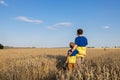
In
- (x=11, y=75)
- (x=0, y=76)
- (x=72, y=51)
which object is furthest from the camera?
(x=72, y=51)

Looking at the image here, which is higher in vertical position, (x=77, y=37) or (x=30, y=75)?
(x=77, y=37)

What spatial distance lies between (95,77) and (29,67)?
114 inches

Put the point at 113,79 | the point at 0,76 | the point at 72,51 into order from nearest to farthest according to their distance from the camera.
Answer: the point at 113,79
the point at 0,76
the point at 72,51

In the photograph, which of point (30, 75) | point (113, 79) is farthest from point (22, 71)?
point (113, 79)

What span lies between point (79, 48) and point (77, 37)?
406mm

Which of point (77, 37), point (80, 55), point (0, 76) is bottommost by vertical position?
point (0, 76)

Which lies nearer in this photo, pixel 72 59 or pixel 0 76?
pixel 0 76

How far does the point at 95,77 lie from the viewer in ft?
19.6

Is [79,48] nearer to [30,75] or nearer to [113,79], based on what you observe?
[30,75]

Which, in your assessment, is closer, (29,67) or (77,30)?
Result: (29,67)

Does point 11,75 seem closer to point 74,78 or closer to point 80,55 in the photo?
point 74,78

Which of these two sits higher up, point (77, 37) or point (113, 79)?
point (77, 37)

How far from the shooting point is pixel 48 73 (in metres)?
8.43

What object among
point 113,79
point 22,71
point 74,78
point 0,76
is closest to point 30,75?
point 22,71
